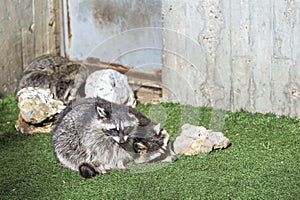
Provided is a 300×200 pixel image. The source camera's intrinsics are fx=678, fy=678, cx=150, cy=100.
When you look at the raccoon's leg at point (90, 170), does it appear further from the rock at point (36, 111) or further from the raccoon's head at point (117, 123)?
the rock at point (36, 111)

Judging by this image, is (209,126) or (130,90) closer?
(209,126)

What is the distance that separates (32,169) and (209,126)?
5.63 feet

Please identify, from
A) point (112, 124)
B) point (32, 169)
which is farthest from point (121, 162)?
point (32, 169)

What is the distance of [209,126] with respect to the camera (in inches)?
249

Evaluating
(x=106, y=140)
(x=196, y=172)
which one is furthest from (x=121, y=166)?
(x=196, y=172)

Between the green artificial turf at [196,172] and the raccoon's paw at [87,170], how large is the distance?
0.05 meters

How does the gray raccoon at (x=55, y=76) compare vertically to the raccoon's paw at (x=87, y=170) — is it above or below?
above

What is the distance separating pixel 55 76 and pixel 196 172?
266 centimetres

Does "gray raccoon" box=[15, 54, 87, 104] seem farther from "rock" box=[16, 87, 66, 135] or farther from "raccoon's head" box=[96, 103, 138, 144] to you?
"raccoon's head" box=[96, 103, 138, 144]

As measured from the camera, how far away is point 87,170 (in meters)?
5.34

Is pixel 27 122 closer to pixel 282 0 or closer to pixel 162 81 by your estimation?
pixel 162 81

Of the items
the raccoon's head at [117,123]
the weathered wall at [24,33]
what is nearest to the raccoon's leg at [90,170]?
the raccoon's head at [117,123]

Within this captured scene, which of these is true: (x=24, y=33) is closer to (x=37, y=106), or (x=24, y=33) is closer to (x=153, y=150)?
(x=37, y=106)

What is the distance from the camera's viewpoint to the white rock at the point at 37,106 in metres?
6.41
